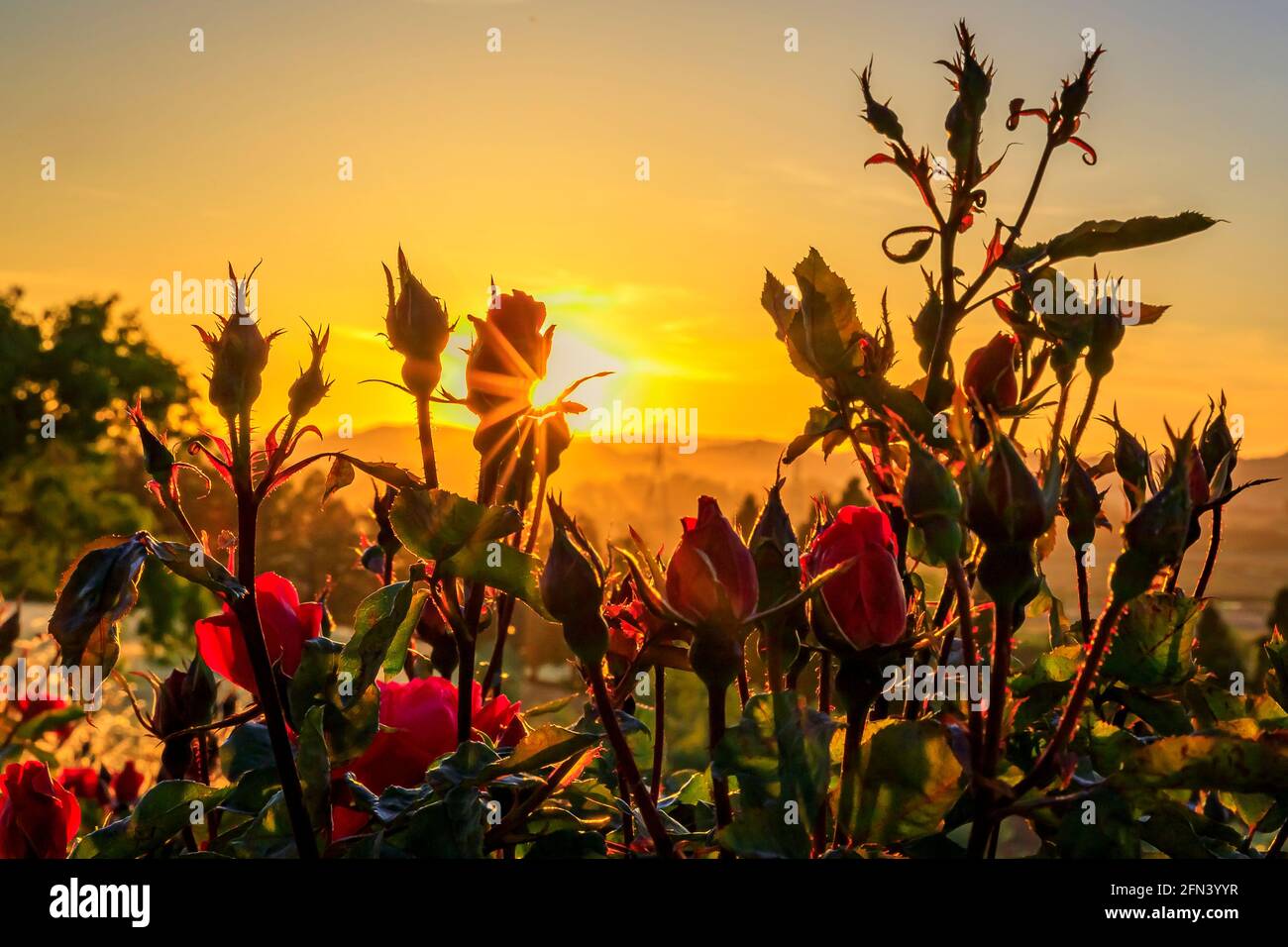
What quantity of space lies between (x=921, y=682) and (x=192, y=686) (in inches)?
20.8

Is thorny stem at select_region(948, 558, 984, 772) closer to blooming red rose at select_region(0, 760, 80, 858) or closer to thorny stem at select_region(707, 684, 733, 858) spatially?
thorny stem at select_region(707, 684, 733, 858)

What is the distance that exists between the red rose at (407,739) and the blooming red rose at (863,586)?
0.87ft

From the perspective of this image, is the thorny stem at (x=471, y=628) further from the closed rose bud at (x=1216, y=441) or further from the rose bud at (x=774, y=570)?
the closed rose bud at (x=1216, y=441)

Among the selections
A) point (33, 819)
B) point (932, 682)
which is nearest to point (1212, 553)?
point (932, 682)

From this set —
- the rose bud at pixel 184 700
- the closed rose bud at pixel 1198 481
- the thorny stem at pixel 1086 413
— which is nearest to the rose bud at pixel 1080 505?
the thorny stem at pixel 1086 413

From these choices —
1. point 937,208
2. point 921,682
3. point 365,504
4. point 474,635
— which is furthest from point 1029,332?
point 365,504

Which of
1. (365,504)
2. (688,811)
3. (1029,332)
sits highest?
(1029,332)

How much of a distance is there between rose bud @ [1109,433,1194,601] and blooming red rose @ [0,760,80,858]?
25.6 inches

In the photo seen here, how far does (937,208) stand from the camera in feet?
2.35

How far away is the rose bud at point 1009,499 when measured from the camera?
457mm

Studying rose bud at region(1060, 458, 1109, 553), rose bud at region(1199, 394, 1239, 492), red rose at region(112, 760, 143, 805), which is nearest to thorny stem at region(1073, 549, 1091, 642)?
rose bud at region(1060, 458, 1109, 553)
